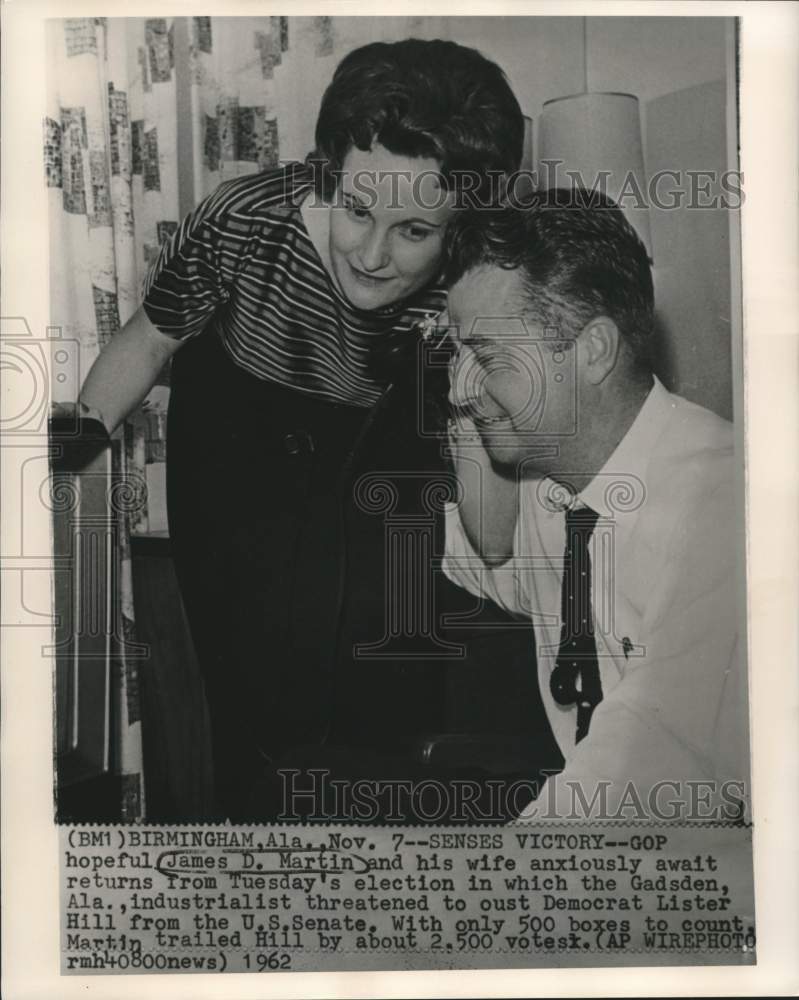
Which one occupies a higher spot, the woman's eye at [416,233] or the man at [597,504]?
the woman's eye at [416,233]

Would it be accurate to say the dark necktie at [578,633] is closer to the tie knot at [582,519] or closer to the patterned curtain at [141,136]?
the tie knot at [582,519]

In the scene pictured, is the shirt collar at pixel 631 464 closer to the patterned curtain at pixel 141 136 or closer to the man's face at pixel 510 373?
the man's face at pixel 510 373

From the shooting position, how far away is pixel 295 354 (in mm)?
1838

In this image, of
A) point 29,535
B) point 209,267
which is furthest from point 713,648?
point 29,535

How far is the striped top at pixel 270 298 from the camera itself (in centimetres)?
182

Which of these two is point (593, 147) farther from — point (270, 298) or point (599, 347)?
point (270, 298)

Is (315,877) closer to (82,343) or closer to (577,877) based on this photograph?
(577,877)

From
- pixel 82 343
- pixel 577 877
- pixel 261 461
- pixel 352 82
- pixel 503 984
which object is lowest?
pixel 503 984

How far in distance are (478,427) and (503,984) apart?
106 centimetres

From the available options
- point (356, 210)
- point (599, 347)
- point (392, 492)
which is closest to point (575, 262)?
point (599, 347)

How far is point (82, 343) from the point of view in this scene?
1824 mm

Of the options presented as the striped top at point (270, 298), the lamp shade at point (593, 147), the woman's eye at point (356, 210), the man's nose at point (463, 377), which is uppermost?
the lamp shade at point (593, 147)

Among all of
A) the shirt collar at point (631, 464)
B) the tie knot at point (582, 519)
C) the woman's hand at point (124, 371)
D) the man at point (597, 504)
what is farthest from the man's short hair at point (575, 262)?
the woman's hand at point (124, 371)

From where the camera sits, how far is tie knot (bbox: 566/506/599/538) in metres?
1.81
